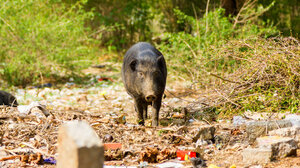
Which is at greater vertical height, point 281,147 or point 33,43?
point 33,43

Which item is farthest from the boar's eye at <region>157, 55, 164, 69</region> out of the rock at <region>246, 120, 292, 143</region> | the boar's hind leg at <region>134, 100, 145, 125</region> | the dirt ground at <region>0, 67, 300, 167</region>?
the rock at <region>246, 120, 292, 143</region>

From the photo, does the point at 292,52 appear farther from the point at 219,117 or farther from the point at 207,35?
the point at 207,35

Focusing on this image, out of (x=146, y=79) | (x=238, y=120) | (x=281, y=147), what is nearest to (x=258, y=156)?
(x=281, y=147)

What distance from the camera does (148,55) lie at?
19.3 ft

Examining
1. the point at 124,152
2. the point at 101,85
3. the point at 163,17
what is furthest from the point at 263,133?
the point at 163,17

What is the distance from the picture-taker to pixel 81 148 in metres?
2.24

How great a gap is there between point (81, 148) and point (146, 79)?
11.3 ft

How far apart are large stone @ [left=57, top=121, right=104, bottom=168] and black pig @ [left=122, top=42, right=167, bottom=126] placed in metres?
3.17

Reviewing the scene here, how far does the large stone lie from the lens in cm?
225

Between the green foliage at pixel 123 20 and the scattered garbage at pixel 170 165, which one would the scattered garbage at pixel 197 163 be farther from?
the green foliage at pixel 123 20

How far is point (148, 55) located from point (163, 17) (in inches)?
379

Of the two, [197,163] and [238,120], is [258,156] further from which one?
[238,120]

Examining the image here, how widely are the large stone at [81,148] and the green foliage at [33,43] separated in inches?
325

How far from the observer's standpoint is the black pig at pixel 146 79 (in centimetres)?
561
